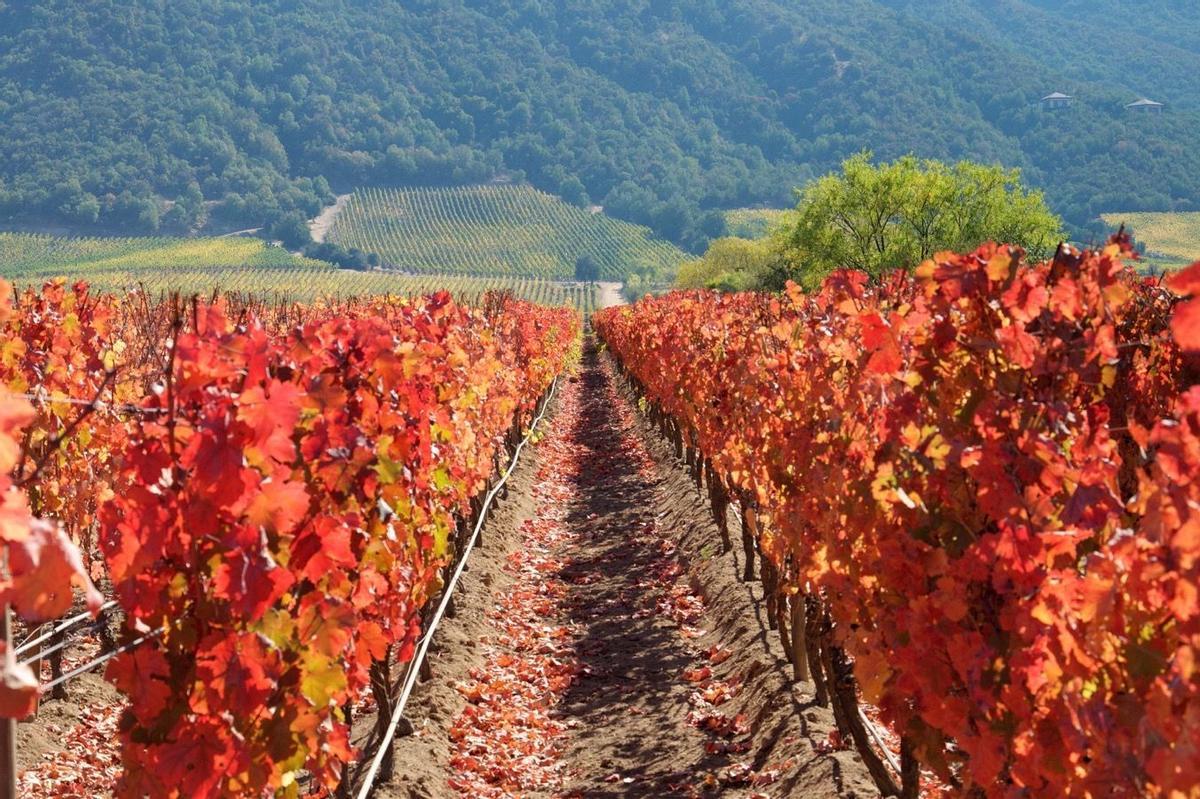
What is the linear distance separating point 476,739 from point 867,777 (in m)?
2.36

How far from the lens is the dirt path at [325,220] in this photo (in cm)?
13979

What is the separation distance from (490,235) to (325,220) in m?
25.8

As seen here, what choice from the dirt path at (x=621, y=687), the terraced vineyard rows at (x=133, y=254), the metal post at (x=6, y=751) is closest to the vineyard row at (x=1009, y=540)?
the dirt path at (x=621, y=687)

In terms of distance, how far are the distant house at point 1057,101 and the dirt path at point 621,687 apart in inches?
6485

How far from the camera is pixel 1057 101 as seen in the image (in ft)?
525

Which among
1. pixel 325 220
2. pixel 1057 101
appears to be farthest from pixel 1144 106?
pixel 325 220

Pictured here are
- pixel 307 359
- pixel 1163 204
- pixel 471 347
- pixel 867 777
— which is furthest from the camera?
pixel 1163 204

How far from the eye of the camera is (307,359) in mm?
4121

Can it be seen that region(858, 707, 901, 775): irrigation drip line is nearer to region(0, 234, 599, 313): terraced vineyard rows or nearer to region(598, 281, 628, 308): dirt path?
region(0, 234, 599, 313): terraced vineyard rows

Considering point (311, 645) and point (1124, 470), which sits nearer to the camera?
point (311, 645)

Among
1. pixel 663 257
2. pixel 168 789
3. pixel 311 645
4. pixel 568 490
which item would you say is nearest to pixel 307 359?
pixel 311 645

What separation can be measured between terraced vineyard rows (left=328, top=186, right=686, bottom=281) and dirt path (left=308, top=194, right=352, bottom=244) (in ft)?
4.41

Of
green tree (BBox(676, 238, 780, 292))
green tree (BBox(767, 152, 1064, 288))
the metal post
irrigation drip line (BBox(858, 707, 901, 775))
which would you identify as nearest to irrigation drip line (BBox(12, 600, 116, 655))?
the metal post

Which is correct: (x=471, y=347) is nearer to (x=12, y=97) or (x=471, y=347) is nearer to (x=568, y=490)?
(x=568, y=490)
